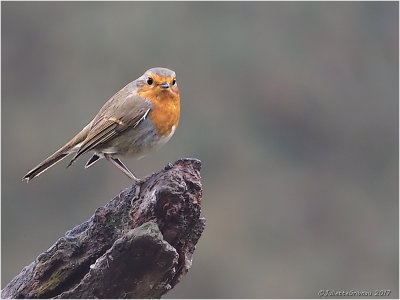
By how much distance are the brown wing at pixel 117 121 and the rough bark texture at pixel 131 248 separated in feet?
4.07

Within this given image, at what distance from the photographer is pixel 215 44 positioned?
121ft

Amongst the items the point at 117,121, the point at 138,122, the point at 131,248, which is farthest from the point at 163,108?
the point at 131,248

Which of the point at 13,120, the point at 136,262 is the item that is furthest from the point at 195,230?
the point at 13,120

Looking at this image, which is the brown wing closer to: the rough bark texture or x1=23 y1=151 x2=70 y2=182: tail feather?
x1=23 y1=151 x2=70 y2=182: tail feather

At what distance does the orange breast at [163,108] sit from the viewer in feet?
28.0

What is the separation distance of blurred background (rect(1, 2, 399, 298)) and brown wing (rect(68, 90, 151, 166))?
1943cm

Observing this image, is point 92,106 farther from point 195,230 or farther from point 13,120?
point 195,230

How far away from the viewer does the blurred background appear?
3070 centimetres

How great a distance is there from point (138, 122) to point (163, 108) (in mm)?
245

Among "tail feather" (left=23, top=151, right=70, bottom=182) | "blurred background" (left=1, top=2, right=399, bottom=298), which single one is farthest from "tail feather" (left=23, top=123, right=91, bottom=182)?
"blurred background" (left=1, top=2, right=399, bottom=298)

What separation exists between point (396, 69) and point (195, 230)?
3158 centimetres

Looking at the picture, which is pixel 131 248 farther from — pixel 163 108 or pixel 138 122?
pixel 163 108

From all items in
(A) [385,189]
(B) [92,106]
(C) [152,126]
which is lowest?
(A) [385,189]

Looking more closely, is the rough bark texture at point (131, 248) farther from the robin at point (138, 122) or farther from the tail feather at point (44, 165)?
the tail feather at point (44, 165)
